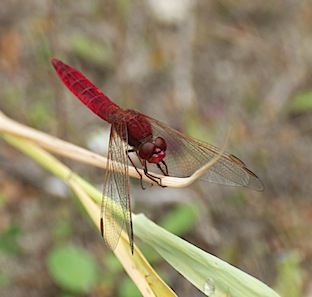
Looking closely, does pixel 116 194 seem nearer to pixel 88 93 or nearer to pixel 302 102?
pixel 88 93

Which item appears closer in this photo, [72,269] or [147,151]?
[147,151]

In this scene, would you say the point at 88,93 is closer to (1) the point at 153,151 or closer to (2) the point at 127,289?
(1) the point at 153,151

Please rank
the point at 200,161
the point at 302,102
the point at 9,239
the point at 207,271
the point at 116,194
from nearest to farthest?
the point at 207,271
the point at 116,194
the point at 200,161
the point at 9,239
the point at 302,102

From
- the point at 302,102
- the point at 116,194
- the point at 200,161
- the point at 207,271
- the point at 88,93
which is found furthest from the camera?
the point at 302,102

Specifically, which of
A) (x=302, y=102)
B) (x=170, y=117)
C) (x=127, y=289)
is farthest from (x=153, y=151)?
(x=302, y=102)

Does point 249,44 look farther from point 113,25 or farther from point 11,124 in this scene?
point 11,124

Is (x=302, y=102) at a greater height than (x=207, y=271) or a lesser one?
greater

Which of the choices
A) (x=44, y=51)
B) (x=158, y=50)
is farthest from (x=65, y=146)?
(x=158, y=50)

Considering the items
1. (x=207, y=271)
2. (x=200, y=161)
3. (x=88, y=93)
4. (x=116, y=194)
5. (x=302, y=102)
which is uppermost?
(x=302, y=102)
